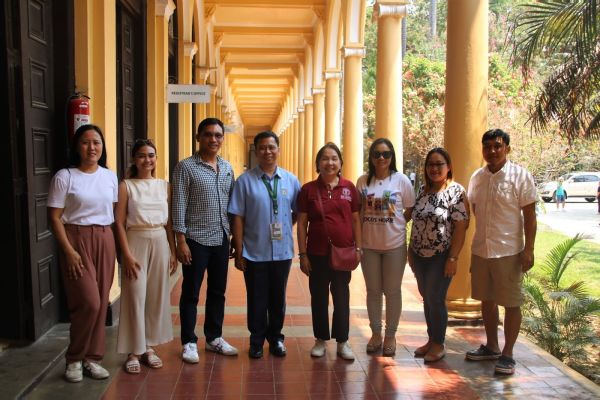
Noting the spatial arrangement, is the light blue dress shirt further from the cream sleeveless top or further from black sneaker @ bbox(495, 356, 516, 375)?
black sneaker @ bbox(495, 356, 516, 375)

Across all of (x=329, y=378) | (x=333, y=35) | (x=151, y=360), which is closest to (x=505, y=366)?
(x=329, y=378)

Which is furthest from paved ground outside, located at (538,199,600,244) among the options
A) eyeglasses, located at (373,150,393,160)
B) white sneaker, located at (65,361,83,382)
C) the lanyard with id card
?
white sneaker, located at (65,361,83,382)

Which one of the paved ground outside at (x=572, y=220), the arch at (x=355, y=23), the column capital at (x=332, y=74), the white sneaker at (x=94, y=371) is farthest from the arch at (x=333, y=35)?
the white sneaker at (x=94, y=371)

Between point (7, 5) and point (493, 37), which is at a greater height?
point (493, 37)

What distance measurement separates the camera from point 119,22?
7609 mm

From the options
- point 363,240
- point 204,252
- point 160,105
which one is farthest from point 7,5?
point 160,105

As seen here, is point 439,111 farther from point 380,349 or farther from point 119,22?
point 380,349

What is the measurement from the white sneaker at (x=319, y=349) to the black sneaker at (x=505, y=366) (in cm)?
127

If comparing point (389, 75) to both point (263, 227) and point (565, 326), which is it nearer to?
point (565, 326)

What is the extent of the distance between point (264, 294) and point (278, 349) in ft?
1.50

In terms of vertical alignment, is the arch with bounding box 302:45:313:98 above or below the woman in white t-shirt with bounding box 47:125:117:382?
above

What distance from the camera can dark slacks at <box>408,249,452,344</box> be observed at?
15.3ft

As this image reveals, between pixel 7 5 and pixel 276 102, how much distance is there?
A: 33.8 metres

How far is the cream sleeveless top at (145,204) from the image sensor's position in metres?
4.28
